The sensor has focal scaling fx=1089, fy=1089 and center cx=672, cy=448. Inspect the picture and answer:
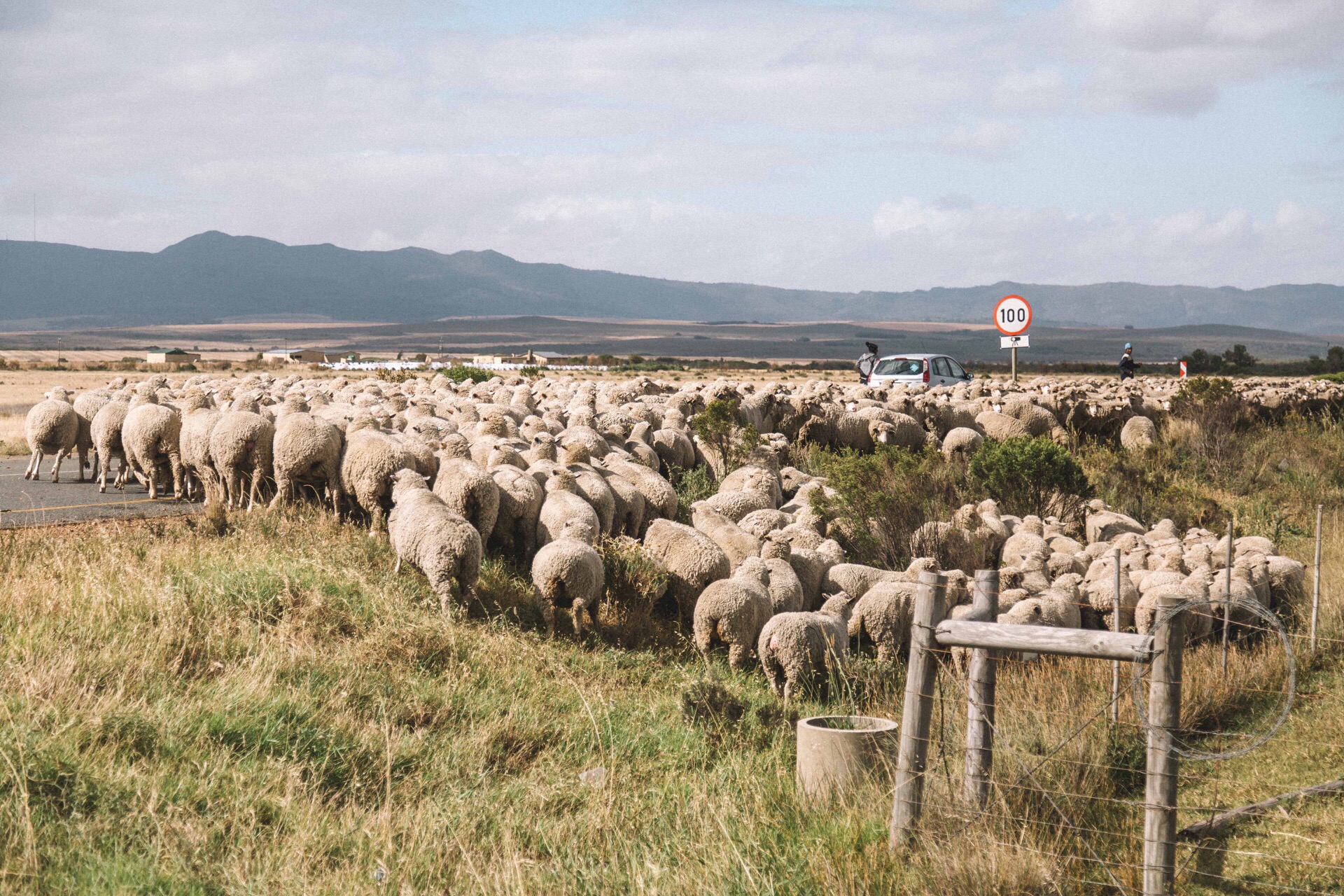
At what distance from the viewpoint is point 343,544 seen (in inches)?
406

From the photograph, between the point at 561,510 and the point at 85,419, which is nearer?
the point at 561,510

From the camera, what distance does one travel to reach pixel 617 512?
11914 mm

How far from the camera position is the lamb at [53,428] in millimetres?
14953

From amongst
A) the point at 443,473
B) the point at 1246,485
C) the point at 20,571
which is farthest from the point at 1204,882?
the point at 1246,485

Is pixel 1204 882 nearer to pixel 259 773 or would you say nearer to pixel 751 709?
pixel 751 709

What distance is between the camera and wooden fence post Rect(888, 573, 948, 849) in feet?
16.3

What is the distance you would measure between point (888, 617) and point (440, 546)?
3.81m

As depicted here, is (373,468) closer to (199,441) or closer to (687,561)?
(199,441)

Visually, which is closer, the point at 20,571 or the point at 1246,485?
the point at 20,571

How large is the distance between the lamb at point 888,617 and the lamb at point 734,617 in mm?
854

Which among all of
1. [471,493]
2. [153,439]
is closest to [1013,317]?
[471,493]

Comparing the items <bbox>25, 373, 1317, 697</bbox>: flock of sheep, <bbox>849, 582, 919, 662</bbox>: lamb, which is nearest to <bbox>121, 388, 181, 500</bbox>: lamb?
<bbox>25, 373, 1317, 697</bbox>: flock of sheep

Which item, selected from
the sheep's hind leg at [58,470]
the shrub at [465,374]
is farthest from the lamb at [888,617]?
the shrub at [465,374]

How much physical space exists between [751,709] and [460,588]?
2.87m
